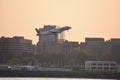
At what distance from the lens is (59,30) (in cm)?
19750

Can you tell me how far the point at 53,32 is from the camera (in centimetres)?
19488

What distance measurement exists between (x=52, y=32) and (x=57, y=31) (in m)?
2.43

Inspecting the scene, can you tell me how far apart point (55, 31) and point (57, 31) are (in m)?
1.15

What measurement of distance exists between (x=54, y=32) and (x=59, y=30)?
3.42 metres

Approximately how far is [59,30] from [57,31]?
41.6 inches

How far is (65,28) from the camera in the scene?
19662 centimetres

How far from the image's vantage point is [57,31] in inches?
7751

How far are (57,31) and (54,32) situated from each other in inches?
95.8

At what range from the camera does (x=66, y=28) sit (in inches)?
7736

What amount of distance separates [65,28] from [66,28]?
0.40 meters

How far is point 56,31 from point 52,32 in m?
2.07

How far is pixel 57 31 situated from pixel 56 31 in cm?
40

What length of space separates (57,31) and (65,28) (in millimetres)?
3238
